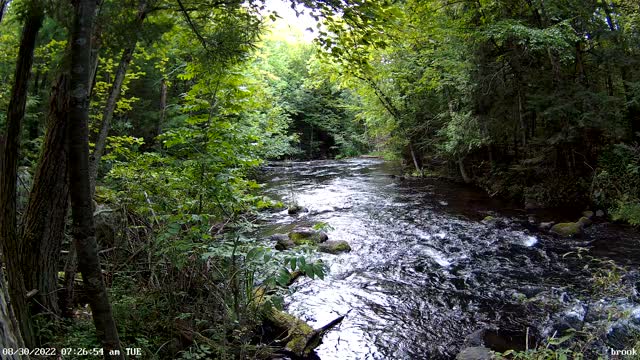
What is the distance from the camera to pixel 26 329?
8.34ft

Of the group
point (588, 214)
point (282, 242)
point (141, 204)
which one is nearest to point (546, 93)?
point (588, 214)

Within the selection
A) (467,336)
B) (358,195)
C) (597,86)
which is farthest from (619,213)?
(358,195)

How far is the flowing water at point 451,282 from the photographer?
4934 millimetres

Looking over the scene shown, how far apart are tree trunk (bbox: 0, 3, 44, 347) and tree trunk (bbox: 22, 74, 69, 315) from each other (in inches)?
10.9

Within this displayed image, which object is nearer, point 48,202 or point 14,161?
point 14,161

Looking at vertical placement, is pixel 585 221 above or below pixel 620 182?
below

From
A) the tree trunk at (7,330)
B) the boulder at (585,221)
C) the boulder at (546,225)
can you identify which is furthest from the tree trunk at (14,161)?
the boulder at (585,221)

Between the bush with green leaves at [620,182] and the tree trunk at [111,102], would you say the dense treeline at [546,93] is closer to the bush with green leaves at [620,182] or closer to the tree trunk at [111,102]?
the bush with green leaves at [620,182]

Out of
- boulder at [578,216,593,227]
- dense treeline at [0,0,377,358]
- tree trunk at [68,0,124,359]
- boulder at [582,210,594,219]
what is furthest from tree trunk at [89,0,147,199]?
boulder at [582,210,594,219]

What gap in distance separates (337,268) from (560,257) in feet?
14.3

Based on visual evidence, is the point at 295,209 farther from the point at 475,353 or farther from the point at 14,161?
the point at 14,161

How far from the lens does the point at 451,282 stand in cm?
663

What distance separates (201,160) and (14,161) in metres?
1.49

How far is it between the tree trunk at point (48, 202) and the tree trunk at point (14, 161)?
278 mm
